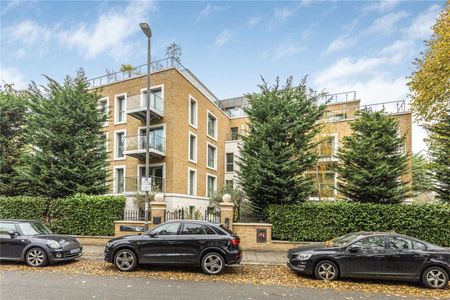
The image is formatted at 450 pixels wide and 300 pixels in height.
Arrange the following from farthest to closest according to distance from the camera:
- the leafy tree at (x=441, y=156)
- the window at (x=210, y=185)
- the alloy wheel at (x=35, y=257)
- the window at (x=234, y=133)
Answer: the window at (x=234, y=133) < the window at (x=210, y=185) < the leafy tree at (x=441, y=156) < the alloy wheel at (x=35, y=257)

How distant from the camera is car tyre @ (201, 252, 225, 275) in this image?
8.40 meters

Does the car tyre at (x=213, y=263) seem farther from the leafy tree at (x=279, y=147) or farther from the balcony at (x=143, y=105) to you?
the balcony at (x=143, y=105)

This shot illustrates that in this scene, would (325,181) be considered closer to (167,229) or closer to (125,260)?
(167,229)

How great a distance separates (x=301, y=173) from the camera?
44.7 ft

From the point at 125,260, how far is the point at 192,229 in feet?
7.32

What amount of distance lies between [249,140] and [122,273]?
820 centimetres

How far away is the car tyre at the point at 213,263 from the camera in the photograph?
27.6 feet

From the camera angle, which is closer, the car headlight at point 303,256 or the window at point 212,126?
the car headlight at point 303,256

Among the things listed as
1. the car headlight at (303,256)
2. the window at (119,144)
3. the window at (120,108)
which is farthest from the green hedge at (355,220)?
the window at (120,108)

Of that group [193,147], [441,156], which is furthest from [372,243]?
[193,147]

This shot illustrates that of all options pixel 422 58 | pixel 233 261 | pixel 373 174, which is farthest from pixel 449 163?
pixel 233 261

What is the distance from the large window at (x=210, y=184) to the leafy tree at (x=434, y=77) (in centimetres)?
1626

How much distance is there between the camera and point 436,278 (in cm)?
752

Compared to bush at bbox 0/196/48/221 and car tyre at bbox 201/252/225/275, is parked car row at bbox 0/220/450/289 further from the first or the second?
bush at bbox 0/196/48/221
